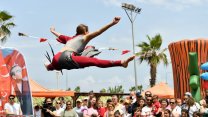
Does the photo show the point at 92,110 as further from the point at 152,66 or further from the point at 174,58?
the point at 152,66

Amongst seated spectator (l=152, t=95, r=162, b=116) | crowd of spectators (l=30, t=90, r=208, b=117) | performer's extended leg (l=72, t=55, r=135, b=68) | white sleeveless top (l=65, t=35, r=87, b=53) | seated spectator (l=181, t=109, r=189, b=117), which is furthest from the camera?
seated spectator (l=152, t=95, r=162, b=116)

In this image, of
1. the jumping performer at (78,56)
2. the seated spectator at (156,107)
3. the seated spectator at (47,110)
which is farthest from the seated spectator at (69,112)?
the jumping performer at (78,56)

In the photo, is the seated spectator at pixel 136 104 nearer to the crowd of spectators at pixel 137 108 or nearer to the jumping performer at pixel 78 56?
the crowd of spectators at pixel 137 108

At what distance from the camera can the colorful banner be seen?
12.3 metres

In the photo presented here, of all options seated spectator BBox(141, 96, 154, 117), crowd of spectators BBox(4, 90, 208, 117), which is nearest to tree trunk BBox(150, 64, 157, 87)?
crowd of spectators BBox(4, 90, 208, 117)

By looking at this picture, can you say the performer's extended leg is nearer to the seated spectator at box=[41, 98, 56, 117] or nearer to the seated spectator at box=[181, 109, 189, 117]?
the seated spectator at box=[181, 109, 189, 117]

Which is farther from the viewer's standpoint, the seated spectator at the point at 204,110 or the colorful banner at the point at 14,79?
the colorful banner at the point at 14,79

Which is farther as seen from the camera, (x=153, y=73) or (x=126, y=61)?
(x=153, y=73)

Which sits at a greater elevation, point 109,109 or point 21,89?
point 21,89

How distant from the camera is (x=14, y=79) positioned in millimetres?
12492

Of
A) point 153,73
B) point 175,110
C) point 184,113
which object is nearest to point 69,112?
point 175,110

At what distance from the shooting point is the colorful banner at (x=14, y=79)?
12266mm

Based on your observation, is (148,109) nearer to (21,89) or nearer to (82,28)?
(21,89)

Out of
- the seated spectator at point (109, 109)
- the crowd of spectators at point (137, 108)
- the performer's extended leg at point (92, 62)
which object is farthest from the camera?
the seated spectator at point (109, 109)
